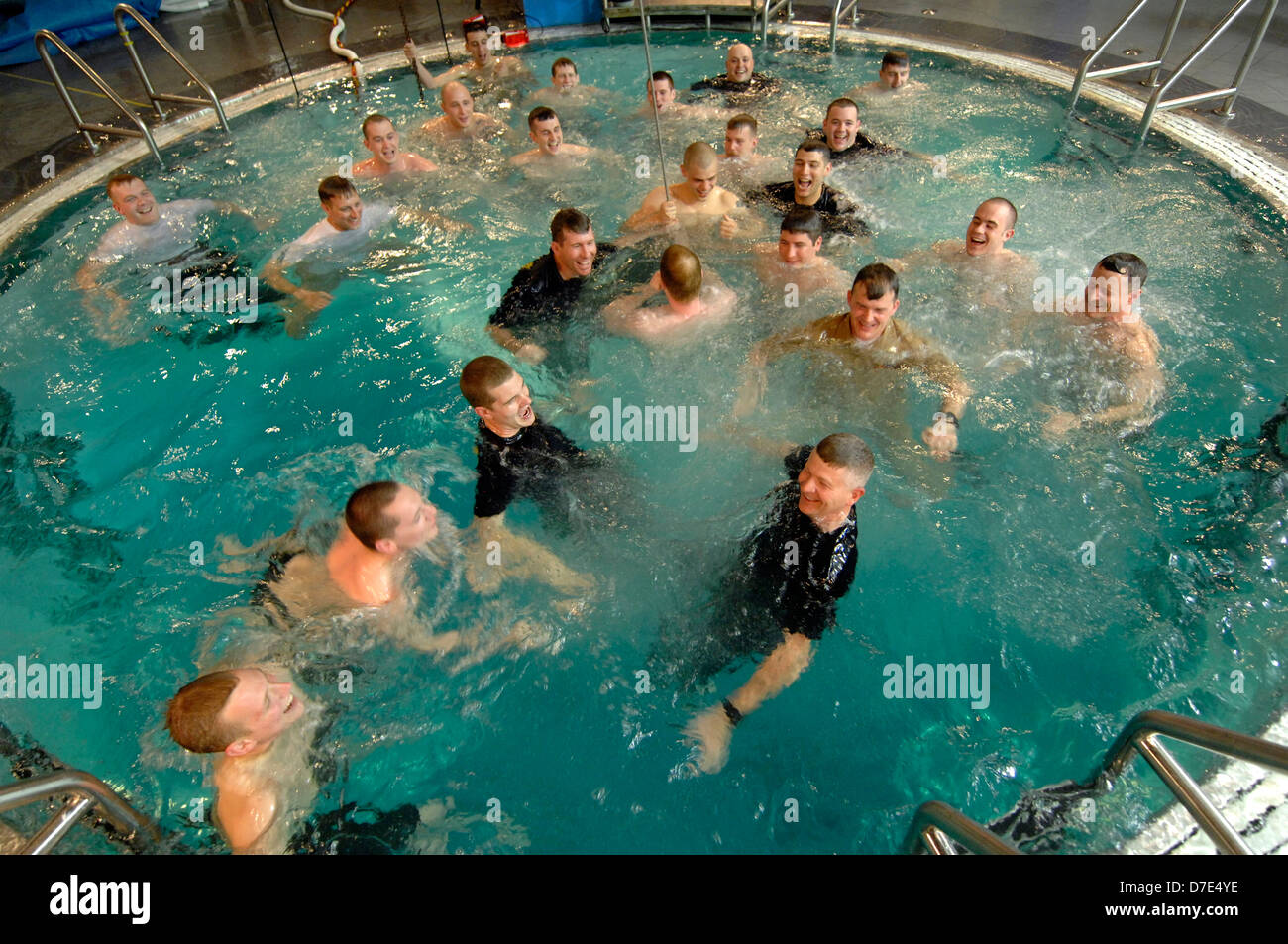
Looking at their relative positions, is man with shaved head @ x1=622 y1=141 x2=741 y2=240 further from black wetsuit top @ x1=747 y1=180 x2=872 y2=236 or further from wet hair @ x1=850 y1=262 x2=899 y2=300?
wet hair @ x1=850 y1=262 x2=899 y2=300

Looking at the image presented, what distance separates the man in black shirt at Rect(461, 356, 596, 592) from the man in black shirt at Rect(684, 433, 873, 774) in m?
1.01

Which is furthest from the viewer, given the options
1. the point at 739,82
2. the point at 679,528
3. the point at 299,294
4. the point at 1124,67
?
the point at 739,82

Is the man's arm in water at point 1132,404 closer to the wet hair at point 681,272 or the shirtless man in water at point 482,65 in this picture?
the wet hair at point 681,272

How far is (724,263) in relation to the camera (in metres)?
5.51

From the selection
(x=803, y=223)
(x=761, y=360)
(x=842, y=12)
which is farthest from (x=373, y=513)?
(x=842, y=12)

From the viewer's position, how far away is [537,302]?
16.0ft

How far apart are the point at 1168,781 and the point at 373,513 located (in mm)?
2807

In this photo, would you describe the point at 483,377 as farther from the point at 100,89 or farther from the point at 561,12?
the point at 561,12

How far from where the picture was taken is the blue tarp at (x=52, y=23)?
1032 cm

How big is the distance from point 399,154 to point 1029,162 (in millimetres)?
6024

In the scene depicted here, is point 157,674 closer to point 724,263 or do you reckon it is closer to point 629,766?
point 629,766

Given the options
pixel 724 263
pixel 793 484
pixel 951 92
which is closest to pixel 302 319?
pixel 724 263

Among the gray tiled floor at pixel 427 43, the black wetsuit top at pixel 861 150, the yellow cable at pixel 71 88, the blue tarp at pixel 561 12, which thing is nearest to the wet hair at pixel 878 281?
the black wetsuit top at pixel 861 150

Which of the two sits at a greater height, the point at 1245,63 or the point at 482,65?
the point at 1245,63
